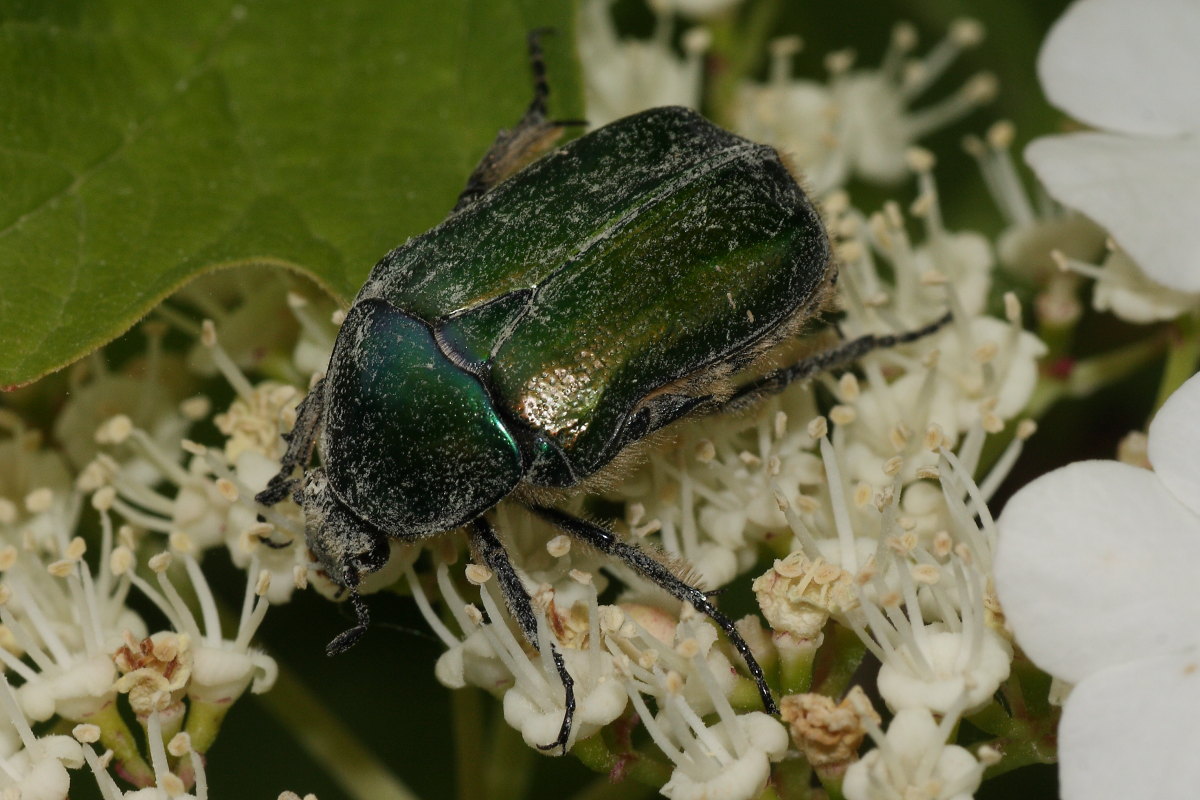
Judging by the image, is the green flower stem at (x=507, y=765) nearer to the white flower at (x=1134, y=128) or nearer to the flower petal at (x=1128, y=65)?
the white flower at (x=1134, y=128)

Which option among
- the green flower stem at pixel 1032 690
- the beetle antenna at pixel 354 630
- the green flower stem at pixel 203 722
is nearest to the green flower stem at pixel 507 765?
the beetle antenna at pixel 354 630

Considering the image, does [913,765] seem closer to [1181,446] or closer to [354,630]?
[1181,446]

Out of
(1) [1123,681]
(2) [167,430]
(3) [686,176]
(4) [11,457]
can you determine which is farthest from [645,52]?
(1) [1123,681]

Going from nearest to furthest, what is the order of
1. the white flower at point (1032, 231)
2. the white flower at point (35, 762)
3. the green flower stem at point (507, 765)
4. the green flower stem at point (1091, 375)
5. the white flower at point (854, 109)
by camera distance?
the white flower at point (35, 762) < the green flower stem at point (507, 765) < the green flower stem at point (1091, 375) < the white flower at point (1032, 231) < the white flower at point (854, 109)

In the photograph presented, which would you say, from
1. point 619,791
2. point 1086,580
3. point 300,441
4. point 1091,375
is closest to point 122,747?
point 300,441

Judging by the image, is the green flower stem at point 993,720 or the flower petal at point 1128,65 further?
the flower petal at point 1128,65

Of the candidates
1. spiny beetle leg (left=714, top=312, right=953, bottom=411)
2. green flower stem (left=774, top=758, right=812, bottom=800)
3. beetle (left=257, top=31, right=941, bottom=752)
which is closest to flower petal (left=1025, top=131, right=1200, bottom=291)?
spiny beetle leg (left=714, top=312, right=953, bottom=411)

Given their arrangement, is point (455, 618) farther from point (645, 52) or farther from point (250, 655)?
point (645, 52)

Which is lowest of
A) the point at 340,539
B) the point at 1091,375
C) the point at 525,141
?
the point at 1091,375
